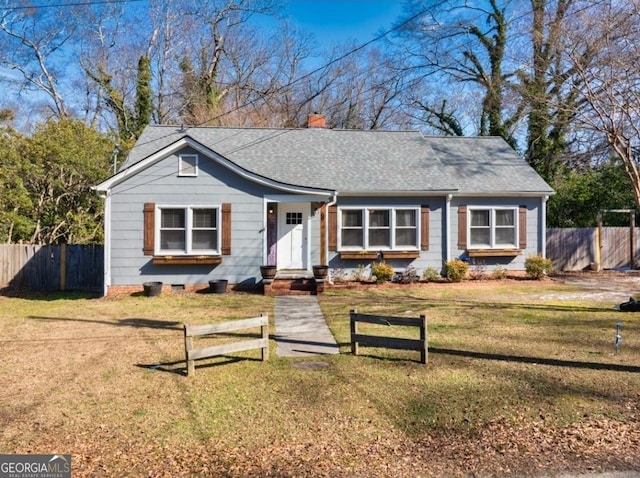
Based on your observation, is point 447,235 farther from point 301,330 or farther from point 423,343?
point 423,343

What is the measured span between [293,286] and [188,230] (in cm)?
361

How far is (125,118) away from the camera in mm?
26672

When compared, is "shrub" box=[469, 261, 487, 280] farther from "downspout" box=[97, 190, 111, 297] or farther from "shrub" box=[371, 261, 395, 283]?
"downspout" box=[97, 190, 111, 297]

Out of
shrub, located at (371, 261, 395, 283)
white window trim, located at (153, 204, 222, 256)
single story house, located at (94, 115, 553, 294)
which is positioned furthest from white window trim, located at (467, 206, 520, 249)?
white window trim, located at (153, 204, 222, 256)

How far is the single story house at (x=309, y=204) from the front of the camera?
1354cm

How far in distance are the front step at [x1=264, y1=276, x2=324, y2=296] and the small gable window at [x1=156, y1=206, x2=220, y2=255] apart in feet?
6.65

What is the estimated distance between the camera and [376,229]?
15398mm

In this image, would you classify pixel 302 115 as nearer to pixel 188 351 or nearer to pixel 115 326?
pixel 115 326

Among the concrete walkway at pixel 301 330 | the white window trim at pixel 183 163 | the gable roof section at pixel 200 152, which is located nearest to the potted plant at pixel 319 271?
the concrete walkway at pixel 301 330

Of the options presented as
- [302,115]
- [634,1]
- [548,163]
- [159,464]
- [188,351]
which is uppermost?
[302,115]

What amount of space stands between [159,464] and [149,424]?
2.73ft

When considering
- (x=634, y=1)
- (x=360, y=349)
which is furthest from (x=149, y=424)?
(x=634, y=1)

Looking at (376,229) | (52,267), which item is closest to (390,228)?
(376,229)

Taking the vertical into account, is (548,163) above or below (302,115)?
below
